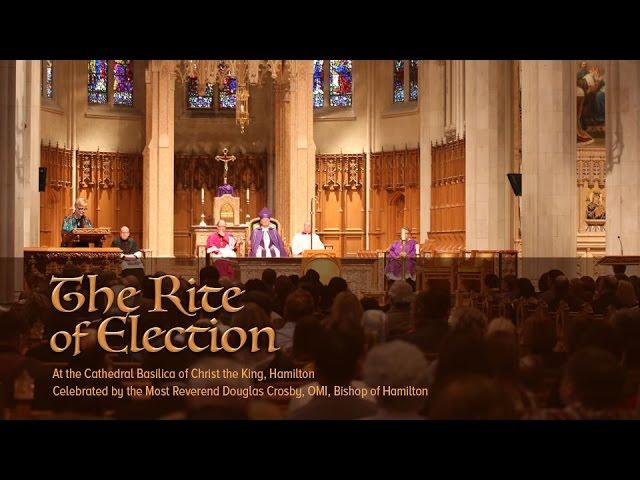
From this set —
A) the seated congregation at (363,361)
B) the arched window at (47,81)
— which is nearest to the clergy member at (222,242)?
the arched window at (47,81)

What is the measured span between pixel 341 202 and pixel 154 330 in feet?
73.1

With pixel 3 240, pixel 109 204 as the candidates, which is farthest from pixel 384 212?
pixel 3 240

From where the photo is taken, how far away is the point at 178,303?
841 cm

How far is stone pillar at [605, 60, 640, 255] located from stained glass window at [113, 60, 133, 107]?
16179mm

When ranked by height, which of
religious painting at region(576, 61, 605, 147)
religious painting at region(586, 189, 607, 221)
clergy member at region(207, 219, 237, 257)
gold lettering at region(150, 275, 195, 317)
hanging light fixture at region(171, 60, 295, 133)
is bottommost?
gold lettering at region(150, 275, 195, 317)

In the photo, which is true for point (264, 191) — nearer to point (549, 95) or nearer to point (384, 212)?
point (384, 212)

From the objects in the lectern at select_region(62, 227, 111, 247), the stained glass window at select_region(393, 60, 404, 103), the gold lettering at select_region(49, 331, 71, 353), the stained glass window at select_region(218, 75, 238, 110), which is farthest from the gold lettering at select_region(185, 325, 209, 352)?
the stained glass window at select_region(218, 75, 238, 110)

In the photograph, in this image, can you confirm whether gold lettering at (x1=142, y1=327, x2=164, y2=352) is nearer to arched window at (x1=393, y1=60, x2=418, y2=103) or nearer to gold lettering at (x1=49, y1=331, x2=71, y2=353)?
gold lettering at (x1=49, y1=331, x2=71, y2=353)

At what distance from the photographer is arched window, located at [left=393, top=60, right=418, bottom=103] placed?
30.2 metres

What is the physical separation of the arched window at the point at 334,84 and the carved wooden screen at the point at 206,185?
2.58 metres

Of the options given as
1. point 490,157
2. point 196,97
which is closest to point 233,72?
point 196,97

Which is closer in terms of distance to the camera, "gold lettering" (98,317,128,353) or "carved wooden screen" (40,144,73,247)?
"gold lettering" (98,317,128,353)

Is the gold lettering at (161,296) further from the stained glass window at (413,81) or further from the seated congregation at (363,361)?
the stained glass window at (413,81)

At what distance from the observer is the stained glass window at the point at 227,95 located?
3125 cm
